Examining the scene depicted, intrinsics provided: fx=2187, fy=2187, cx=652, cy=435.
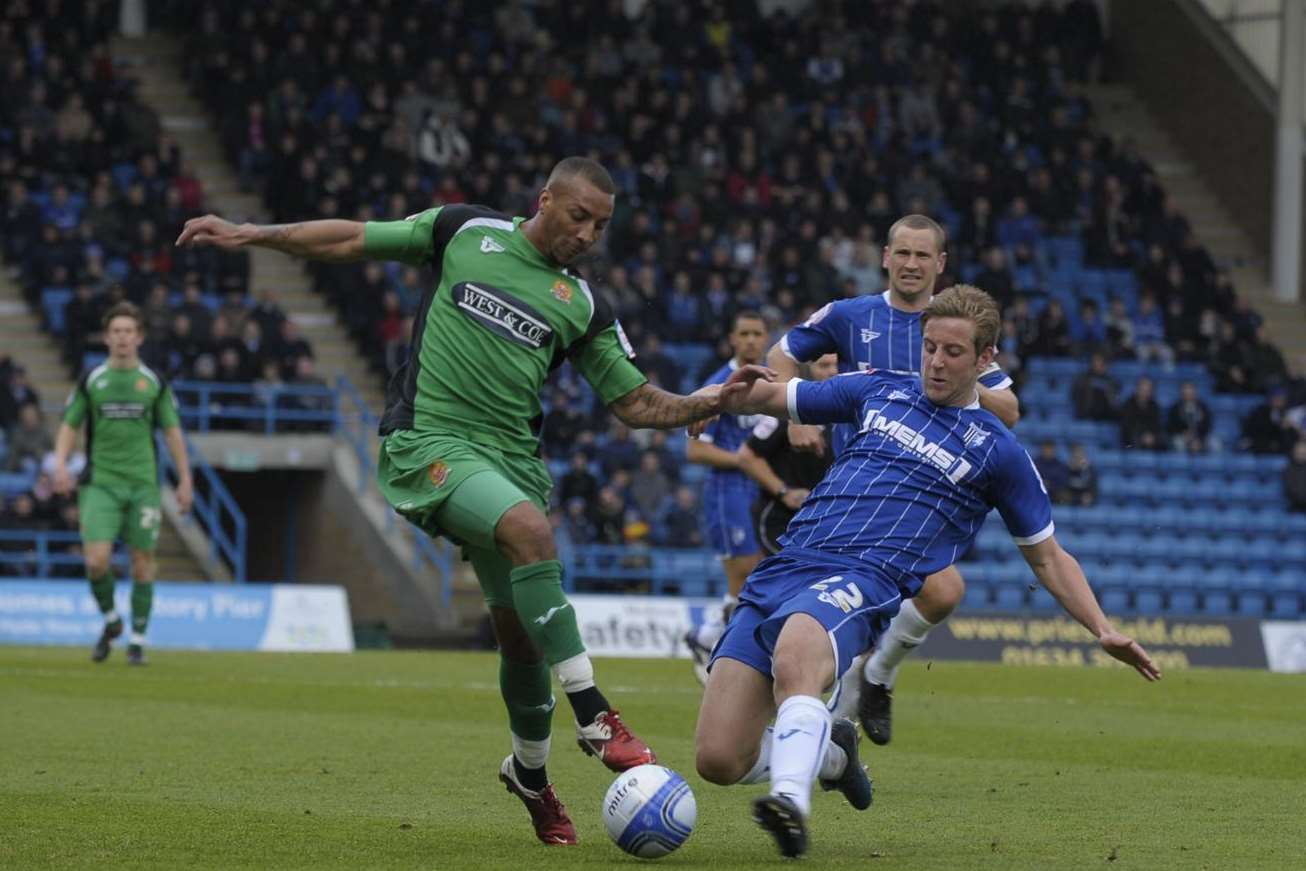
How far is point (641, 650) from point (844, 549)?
51.8 ft

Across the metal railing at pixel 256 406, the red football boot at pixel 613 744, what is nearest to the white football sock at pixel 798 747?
the red football boot at pixel 613 744

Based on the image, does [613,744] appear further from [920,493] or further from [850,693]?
[850,693]

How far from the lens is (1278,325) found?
115ft

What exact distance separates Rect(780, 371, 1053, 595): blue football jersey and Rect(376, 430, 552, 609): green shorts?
3.13 ft

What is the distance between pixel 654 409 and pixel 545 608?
40.3 inches

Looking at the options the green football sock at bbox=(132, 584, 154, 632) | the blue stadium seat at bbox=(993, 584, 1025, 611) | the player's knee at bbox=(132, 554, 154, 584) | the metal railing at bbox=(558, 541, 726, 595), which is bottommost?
the blue stadium seat at bbox=(993, 584, 1025, 611)

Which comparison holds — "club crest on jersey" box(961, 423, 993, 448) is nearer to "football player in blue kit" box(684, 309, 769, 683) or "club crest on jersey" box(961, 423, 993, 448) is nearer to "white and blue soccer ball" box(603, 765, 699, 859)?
"white and blue soccer ball" box(603, 765, 699, 859)

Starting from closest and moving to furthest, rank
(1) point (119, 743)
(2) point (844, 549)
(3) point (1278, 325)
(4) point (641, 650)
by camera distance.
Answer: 1. (2) point (844, 549)
2. (1) point (119, 743)
3. (4) point (641, 650)
4. (3) point (1278, 325)

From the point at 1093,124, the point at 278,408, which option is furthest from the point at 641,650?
the point at 1093,124

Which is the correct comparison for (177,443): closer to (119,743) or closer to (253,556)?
(119,743)

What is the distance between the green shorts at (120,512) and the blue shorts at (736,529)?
4.88 metres

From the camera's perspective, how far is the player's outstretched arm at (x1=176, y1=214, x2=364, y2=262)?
7.29 meters

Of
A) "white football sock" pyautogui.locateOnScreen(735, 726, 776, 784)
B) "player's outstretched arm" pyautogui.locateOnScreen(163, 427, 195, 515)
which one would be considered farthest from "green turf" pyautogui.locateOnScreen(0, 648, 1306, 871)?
"player's outstretched arm" pyautogui.locateOnScreen(163, 427, 195, 515)

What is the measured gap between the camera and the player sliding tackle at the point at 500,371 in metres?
7.33
